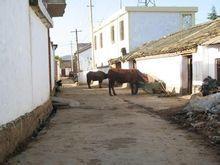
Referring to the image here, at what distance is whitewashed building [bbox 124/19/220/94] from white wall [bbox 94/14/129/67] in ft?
29.1

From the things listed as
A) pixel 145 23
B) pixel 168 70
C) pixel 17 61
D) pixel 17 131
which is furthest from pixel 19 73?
pixel 145 23

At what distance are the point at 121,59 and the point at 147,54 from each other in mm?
6994

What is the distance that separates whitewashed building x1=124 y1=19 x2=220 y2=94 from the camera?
1884 cm

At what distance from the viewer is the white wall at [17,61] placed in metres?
7.43

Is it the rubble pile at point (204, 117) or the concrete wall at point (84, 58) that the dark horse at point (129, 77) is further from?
the concrete wall at point (84, 58)

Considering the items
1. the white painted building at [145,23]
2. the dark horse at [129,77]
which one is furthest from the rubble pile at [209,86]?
the white painted building at [145,23]

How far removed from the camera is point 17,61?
8758 mm

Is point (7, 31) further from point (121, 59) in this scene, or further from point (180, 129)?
point (121, 59)

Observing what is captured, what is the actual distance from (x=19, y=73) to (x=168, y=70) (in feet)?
52.2

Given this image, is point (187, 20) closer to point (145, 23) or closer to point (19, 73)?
point (145, 23)

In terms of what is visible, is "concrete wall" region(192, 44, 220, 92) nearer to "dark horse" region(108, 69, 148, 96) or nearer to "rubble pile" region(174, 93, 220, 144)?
"dark horse" region(108, 69, 148, 96)

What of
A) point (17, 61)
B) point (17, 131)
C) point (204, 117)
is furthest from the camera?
point (204, 117)

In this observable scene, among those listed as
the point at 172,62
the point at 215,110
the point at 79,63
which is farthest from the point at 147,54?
the point at 79,63

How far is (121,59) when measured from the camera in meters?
34.6
